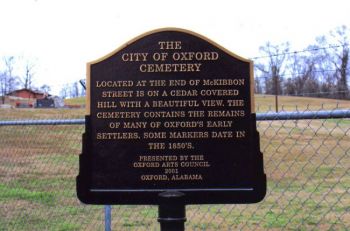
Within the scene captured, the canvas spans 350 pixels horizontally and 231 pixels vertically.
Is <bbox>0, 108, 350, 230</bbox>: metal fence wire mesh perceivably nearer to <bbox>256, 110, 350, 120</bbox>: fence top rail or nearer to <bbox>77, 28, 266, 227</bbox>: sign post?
<bbox>256, 110, 350, 120</bbox>: fence top rail

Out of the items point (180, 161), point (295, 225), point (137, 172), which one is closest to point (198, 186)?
point (180, 161)

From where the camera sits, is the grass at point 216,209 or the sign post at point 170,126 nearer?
the sign post at point 170,126

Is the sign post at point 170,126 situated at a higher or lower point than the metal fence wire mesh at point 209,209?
higher

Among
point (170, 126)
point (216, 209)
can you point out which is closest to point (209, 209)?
point (216, 209)

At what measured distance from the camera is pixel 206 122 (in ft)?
12.3

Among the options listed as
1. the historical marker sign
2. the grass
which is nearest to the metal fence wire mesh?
the grass

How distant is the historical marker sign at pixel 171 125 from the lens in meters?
3.73

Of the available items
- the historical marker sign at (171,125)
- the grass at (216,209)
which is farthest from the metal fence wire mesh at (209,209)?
the historical marker sign at (171,125)

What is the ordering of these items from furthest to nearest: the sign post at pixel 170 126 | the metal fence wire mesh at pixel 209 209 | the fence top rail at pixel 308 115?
1. the metal fence wire mesh at pixel 209 209
2. the sign post at pixel 170 126
3. the fence top rail at pixel 308 115

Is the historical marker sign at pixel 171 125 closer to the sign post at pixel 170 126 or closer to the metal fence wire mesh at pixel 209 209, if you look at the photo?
the sign post at pixel 170 126

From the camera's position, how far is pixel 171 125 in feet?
12.4

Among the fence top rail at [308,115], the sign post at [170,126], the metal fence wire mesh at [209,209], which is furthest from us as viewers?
the metal fence wire mesh at [209,209]

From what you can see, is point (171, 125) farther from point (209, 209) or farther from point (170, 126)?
point (209, 209)

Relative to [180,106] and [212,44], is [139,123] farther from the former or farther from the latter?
[212,44]
